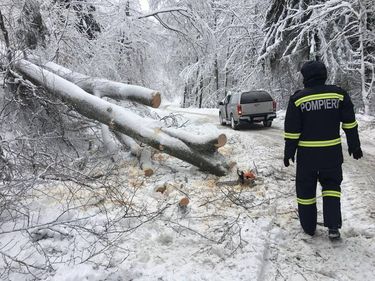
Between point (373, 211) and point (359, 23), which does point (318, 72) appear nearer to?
point (373, 211)

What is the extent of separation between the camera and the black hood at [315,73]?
481 cm

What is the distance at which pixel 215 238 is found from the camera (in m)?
4.84

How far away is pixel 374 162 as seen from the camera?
927 cm

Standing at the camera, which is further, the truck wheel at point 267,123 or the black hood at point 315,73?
the truck wheel at point 267,123

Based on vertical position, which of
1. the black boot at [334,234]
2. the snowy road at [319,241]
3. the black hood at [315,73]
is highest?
the black hood at [315,73]

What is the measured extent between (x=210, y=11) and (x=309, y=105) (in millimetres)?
9379

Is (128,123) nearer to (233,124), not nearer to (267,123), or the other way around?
(233,124)

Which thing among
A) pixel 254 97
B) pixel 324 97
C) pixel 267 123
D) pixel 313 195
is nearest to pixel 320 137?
pixel 324 97

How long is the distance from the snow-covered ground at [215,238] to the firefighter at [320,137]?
0.34 m

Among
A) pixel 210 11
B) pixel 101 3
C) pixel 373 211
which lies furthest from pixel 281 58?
pixel 373 211

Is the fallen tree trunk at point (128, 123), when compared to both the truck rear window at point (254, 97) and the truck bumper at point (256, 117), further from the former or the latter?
the truck rear window at point (254, 97)

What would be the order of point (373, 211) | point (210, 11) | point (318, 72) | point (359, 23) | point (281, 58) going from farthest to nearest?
point (281, 58) < point (359, 23) < point (210, 11) < point (373, 211) < point (318, 72)

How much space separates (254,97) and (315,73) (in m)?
13.0

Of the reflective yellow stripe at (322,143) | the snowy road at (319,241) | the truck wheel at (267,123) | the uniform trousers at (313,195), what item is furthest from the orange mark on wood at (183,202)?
the truck wheel at (267,123)
